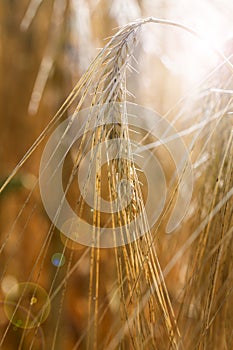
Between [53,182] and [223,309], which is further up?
[53,182]

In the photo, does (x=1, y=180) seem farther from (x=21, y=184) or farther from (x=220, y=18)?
(x=220, y=18)

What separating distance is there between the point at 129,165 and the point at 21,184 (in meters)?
0.68

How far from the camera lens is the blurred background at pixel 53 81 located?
1165 mm

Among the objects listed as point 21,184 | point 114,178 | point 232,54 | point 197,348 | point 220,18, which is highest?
point 220,18

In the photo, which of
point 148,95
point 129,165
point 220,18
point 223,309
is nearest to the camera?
point 129,165

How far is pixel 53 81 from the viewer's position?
46.7 inches

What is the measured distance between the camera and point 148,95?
135 cm

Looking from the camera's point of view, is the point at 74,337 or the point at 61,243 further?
the point at 74,337

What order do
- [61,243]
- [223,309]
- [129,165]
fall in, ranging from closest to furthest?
[129,165]
[223,309]
[61,243]

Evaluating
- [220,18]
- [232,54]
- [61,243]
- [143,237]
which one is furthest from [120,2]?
[143,237]

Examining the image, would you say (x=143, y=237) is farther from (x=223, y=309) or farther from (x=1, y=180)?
(x=1, y=180)

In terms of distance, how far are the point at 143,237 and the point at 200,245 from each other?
89 mm

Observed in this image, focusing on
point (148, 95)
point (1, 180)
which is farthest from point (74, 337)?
point (148, 95)

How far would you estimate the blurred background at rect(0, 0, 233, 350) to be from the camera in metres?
1.17
